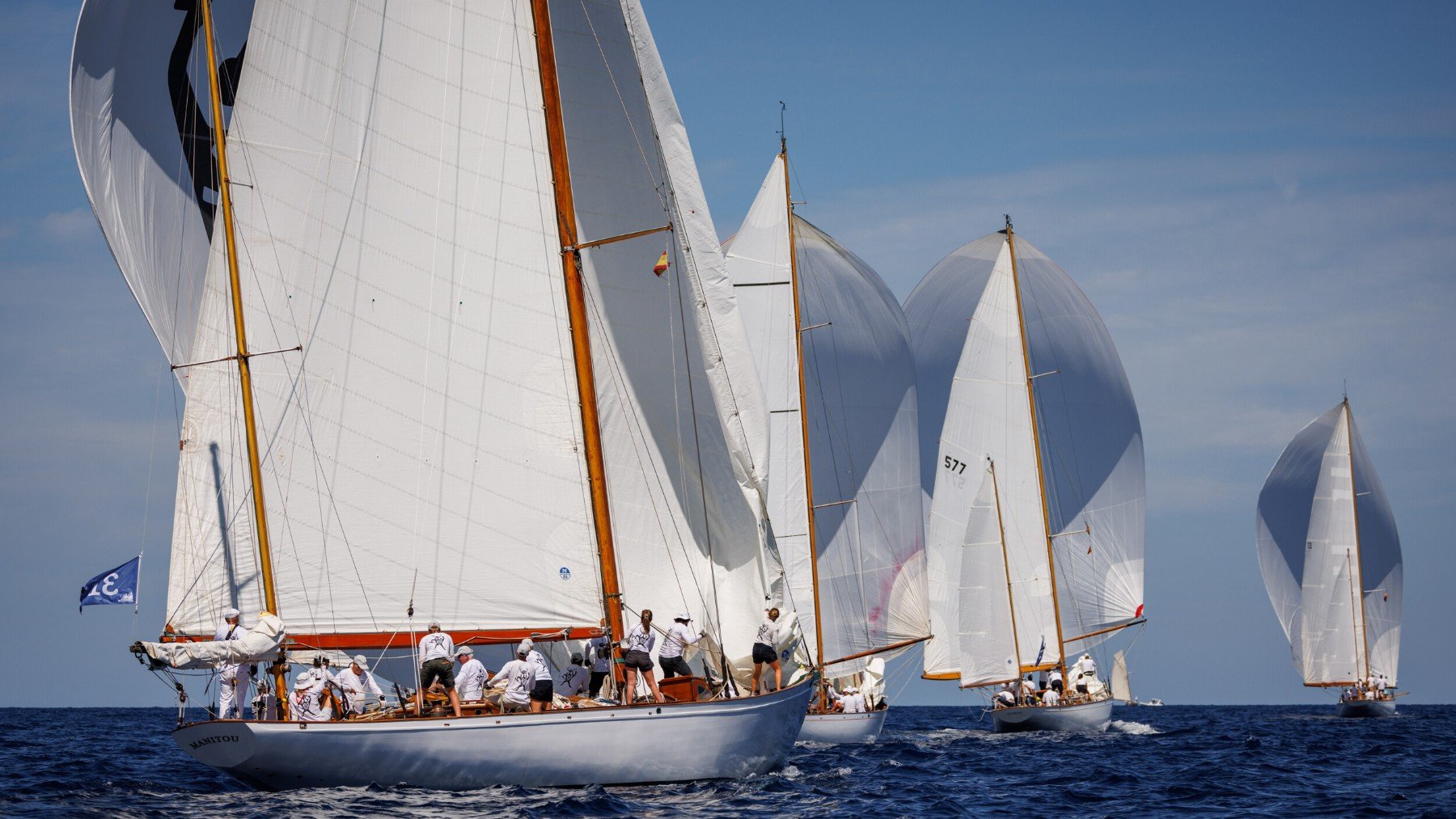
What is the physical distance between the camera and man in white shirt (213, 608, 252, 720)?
1911 cm

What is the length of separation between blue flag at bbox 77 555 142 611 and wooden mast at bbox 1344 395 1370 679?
48177 mm

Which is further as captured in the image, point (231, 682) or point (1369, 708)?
point (1369, 708)

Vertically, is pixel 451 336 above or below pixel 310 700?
above

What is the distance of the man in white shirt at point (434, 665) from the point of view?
18.3 meters

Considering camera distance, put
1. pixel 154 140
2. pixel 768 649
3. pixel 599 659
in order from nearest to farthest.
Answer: pixel 768 649
pixel 599 659
pixel 154 140

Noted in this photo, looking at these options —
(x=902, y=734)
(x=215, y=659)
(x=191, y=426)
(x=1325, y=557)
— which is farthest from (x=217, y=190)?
(x=1325, y=557)

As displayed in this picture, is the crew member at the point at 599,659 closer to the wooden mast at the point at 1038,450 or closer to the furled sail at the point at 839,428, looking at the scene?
the furled sail at the point at 839,428

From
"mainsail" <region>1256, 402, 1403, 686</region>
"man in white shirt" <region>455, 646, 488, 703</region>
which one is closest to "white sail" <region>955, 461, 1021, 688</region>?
"mainsail" <region>1256, 402, 1403, 686</region>

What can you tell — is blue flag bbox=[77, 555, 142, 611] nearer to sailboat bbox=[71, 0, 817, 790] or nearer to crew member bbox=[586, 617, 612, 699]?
sailboat bbox=[71, 0, 817, 790]

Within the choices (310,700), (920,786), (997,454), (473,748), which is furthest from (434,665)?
(997,454)

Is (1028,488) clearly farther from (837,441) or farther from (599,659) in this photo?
(599,659)

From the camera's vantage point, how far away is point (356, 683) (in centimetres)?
1956

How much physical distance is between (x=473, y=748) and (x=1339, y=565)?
1849 inches

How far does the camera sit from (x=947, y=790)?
2266cm
